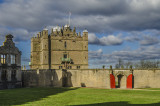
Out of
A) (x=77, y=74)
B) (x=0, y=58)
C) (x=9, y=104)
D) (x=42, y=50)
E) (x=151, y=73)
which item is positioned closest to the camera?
(x=9, y=104)

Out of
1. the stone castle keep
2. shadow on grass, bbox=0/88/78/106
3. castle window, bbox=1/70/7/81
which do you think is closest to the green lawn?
shadow on grass, bbox=0/88/78/106

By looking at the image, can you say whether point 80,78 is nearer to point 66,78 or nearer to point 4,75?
point 66,78

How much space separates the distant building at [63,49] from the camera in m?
64.2

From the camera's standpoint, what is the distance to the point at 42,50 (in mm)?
64625

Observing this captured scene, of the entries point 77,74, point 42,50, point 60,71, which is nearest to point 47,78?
point 60,71

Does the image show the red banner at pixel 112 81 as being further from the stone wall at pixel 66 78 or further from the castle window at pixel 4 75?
the castle window at pixel 4 75

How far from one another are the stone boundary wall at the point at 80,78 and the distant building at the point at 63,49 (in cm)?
1326

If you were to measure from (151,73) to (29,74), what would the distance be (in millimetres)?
27869

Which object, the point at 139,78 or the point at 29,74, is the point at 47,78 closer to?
the point at 29,74

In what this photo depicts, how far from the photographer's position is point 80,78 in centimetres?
5156

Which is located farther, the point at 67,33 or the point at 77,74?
the point at 67,33

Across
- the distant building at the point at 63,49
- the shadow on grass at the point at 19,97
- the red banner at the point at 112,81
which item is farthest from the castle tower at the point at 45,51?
the shadow on grass at the point at 19,97

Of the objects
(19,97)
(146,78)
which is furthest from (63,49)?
(19,97)

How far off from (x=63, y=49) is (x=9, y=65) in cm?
2307
